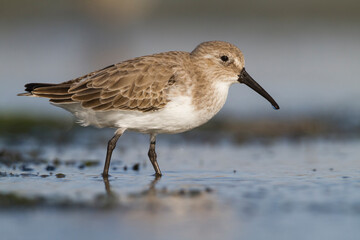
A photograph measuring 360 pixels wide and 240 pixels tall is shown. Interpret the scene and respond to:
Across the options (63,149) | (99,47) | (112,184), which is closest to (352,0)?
(99,47)

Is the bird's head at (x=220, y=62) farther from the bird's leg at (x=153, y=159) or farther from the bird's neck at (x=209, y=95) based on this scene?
the bird's leg at (x=153, y=159)

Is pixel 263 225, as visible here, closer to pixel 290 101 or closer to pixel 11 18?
pixel 290 101

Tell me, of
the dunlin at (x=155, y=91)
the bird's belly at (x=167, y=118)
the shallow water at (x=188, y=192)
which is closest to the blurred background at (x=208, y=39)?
the shallow water at (x=188, y=192)

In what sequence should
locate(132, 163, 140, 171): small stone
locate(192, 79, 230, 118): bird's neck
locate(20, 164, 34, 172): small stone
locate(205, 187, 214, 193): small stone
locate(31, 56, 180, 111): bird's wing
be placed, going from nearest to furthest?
locate(205, 187, 214, 193): small stone, locate(192, 79, 230, 118): bird's neck, locate(31, 56, 180, 111): bird's wing, locate(20, 164, 34, 172): small stone, locate(132, 163, 140, 171): small stone

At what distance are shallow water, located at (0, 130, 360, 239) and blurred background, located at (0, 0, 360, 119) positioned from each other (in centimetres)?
449

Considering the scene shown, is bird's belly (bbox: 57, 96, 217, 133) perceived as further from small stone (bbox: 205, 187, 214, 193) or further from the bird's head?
small stone (bbox: 205, 187, 214, 193)

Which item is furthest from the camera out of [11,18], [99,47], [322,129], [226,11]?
[226,11]

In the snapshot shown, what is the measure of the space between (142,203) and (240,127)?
7.47m

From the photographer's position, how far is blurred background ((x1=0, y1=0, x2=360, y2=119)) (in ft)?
63.0

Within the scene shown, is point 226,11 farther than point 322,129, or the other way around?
point 226,11

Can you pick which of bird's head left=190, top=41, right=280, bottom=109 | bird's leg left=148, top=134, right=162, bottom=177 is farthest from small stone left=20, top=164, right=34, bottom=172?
bird's head left=190, top=41, right=280, bottom=109

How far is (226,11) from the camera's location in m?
34.6

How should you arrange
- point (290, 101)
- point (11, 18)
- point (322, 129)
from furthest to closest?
point (11, 18) → point (290, 101) → point (322, 129)

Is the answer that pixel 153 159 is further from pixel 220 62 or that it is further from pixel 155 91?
pixel 220 62
